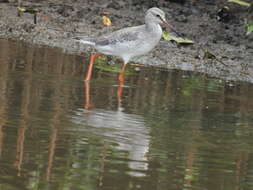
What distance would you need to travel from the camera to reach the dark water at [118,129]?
5648mm

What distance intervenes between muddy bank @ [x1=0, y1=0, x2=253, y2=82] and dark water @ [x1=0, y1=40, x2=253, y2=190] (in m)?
1.26

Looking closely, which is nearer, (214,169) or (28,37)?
(214,169)

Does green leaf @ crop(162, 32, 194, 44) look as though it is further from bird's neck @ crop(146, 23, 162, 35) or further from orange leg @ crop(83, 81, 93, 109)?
orange leg @ crop(83, 81, 93, 109)

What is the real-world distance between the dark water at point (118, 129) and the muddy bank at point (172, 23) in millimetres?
1264

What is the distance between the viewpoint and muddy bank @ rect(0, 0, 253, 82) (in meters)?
12.6

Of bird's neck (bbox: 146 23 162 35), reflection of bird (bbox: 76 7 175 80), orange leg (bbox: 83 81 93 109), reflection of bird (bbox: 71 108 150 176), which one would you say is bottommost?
reflection of bird (bbox: 71 108 150 176)

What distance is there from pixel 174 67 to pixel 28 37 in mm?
2770

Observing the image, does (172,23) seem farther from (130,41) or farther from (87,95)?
(87,95)

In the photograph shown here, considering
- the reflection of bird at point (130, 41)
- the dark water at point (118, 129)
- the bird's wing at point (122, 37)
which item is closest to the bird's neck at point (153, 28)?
the reflection of bird at point (130, 41)

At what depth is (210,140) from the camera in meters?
7.24

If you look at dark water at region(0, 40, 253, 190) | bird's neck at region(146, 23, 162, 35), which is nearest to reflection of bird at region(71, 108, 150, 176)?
dark water at region(0, 40, 253, 190)

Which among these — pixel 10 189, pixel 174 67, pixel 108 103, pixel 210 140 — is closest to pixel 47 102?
pixel 108 103

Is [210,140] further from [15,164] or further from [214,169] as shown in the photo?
[15,164]

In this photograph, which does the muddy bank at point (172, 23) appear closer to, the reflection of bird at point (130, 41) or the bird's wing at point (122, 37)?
the reflection of bird at point (130, 41)
